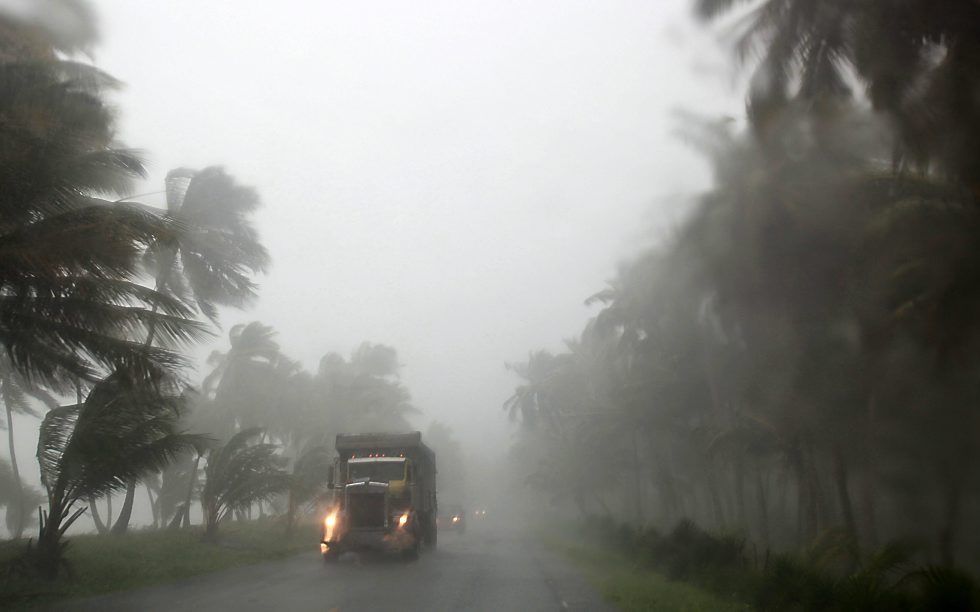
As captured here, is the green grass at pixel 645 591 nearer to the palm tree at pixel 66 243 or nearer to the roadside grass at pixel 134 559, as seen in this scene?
the roadside grass at pixel 134 559

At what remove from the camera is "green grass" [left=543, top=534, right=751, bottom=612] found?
41.2 feet

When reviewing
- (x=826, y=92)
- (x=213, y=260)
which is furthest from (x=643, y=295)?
(x=826, y=92)

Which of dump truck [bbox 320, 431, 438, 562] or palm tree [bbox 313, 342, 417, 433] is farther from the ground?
palm tree [bbox 313, 342, 417, 433]

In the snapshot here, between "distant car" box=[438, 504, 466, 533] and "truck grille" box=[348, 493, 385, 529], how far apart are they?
29.9 m

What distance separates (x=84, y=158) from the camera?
13.5 meters

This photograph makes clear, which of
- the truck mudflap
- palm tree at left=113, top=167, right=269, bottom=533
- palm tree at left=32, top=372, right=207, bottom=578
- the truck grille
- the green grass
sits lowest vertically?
the green grass

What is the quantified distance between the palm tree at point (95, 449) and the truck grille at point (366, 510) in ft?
21.9

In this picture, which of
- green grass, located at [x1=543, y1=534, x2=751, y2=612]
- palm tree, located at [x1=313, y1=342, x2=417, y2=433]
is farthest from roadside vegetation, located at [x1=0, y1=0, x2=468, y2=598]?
palm tree, located at [x1=313, y1=342, x2=417, y2=433]

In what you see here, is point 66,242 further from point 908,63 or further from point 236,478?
point 236,478

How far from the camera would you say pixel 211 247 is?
26.0 metres

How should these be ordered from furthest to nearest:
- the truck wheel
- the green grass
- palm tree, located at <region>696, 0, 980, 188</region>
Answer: the truck wheel → the green grass → palm tree, located at <region>696, 0, 980, 188</region>

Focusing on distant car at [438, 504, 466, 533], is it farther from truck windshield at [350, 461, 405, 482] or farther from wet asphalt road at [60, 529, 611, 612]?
wet asphalt road at [60, 529, 611, 612]

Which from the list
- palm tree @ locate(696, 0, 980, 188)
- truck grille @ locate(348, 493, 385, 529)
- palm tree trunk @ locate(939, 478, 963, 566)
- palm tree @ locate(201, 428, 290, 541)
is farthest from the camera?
palm tree @ locate(201, 428, 290, 541)

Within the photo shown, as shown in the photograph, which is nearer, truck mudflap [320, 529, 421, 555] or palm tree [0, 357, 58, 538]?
truck mudflap [320, 529, 421, 555]
